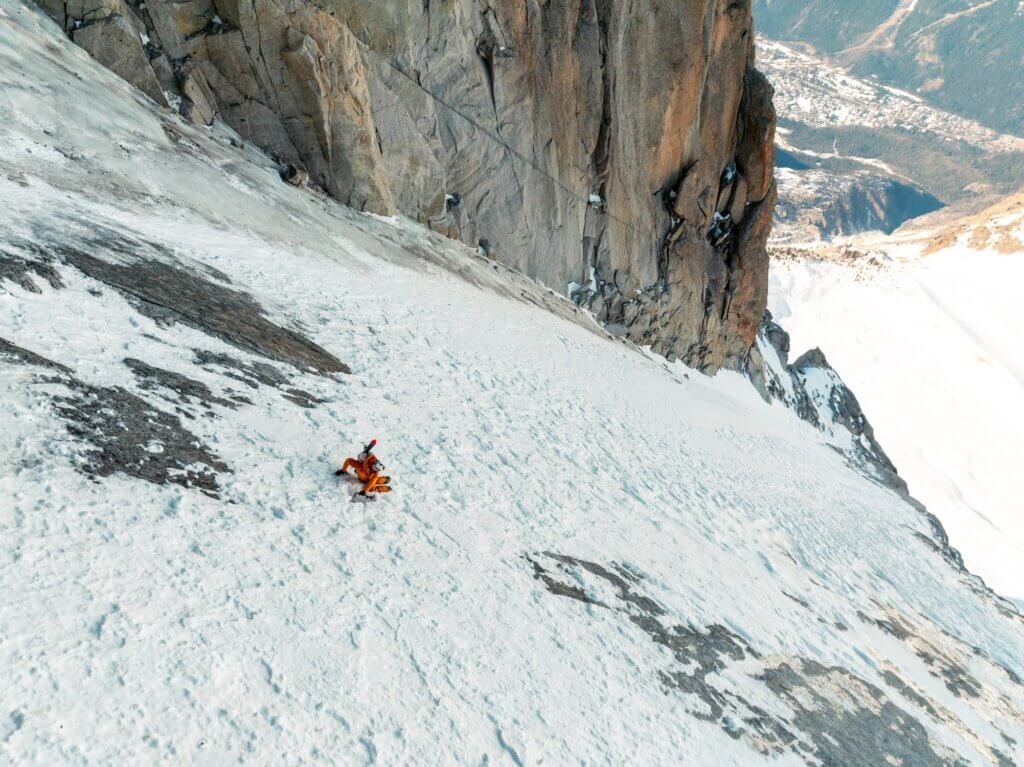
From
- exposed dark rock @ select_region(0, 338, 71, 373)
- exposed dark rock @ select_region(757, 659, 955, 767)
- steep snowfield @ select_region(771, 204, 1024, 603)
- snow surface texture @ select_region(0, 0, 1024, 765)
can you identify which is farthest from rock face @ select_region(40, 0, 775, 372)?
steep snowfield @ select_region(771, 204, 1024, 603)

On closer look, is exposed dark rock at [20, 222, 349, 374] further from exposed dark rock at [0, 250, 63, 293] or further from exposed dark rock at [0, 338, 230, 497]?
exposed dark rock at [0, 338, 230, 497]

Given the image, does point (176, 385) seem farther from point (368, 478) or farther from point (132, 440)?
point (368, 478)

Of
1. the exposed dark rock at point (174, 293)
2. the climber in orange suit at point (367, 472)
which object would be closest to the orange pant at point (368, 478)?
the climber in orange suit at point (367, 472)

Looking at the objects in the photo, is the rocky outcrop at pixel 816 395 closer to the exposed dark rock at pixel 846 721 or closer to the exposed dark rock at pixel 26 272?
the exposed dark rock at pixel 846 721

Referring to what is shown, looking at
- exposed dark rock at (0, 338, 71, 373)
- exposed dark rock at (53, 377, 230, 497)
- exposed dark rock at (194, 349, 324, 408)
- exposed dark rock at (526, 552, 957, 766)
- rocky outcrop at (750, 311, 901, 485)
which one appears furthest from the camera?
rocky outcrop at (750, 311, 901, 485)

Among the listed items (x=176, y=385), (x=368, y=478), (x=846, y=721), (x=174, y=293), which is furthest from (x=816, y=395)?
(x=176, y=385)

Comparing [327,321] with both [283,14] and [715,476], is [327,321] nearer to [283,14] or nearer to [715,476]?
[715,476]
